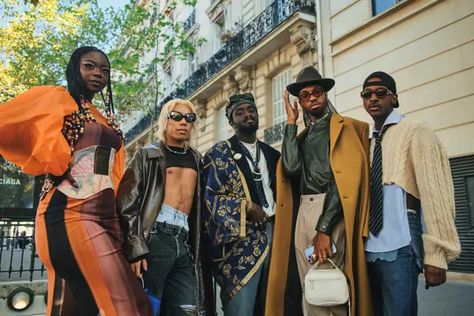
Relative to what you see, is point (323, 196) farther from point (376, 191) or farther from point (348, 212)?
point (376, 191)

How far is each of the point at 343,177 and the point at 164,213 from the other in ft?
4.16

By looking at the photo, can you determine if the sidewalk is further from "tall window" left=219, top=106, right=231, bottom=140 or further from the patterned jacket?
"tall window" left=219, top=106, right=231, bottom=140

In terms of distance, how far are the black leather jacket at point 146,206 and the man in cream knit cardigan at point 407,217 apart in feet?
4.09

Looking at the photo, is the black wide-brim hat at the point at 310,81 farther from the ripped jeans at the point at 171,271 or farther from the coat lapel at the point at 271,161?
the ripped jeans at the point at 171,271

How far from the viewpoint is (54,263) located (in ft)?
7.00

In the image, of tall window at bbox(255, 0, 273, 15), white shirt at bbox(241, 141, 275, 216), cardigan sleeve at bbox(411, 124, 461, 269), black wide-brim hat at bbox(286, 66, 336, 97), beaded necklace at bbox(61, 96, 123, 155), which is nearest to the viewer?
beaded necklace at bbox(61, 96, 123, 155)

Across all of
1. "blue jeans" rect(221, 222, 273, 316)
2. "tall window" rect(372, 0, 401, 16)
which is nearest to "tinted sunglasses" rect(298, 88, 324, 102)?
"blue jeans" rect(221, 222, 273, 316)

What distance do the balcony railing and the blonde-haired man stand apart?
10151 millimetres

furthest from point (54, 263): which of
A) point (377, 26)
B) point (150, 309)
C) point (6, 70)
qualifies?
point (6, 70)

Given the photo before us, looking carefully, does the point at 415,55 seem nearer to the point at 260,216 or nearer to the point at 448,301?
the point at 448,301

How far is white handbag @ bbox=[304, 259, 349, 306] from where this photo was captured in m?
2.51

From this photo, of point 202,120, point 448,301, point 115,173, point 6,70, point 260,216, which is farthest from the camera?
point 202,120

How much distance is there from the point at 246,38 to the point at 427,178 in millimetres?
13783

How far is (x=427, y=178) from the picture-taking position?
8.31 feet
